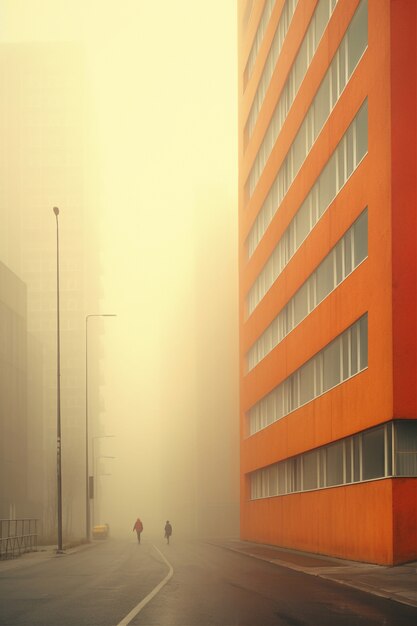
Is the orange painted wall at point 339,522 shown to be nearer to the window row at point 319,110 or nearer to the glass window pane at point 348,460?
the glass window pane at point 348,460

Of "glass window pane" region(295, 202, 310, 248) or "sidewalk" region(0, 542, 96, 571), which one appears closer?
"sidewalk" region(0, 542, 96, 571)

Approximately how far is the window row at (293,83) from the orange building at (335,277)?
0.10m

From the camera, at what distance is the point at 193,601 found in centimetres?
1557

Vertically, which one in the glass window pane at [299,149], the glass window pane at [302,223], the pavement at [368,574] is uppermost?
the glass window pane at [299,149]

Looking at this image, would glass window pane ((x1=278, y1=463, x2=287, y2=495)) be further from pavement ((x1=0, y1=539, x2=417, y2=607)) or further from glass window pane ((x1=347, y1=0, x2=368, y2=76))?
glass window pane ((x1=347, y1=0, x2=368, y2=76))

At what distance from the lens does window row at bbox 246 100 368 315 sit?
3109 centimetres

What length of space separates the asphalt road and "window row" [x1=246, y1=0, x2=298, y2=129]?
97.6ft

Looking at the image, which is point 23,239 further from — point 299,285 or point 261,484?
point 299,285

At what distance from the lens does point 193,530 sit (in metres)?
130

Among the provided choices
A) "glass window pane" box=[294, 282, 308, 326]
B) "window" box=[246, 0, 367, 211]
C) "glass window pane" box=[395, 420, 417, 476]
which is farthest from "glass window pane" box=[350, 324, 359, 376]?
"glass window pane" box=[294, 282, 308, 326]

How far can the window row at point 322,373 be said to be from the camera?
100 feet

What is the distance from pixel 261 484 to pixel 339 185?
25.8 meters

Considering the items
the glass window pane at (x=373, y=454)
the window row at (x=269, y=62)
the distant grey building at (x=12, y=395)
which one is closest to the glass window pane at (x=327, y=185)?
the glass window pane at (x=373, y=454)

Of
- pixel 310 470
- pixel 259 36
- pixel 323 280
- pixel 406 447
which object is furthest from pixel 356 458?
pixel 259 36
